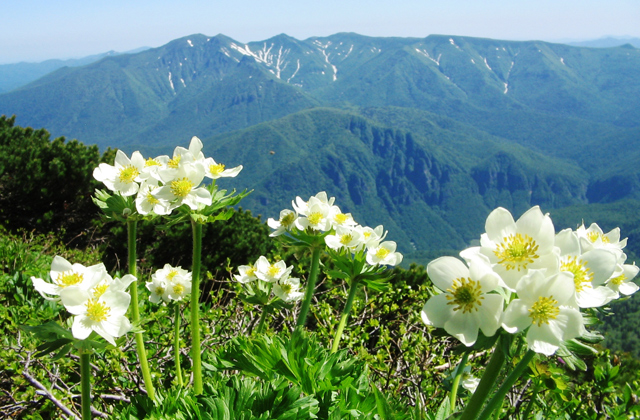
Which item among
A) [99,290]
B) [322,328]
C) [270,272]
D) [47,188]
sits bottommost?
[47,188]

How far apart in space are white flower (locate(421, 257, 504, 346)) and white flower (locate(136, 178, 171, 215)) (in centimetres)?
121

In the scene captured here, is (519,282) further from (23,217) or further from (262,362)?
(23,217)

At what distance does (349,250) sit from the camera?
7.71 feet

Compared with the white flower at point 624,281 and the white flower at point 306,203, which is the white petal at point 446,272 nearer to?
the white flower at point 624,281

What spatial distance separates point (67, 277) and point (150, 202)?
472mm

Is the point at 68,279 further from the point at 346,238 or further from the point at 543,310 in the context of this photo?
the point at 543,310

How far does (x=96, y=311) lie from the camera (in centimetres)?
155

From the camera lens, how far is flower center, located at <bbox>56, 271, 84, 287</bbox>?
1691 mm

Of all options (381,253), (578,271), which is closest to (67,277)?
(381,253)

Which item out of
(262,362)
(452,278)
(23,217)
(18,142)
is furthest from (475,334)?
(18,142)

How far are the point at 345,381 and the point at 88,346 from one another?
103cm

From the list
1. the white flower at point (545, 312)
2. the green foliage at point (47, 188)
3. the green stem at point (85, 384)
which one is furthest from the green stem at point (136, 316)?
the green foliage at point (47, 188)

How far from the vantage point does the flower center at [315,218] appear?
93.2 inches

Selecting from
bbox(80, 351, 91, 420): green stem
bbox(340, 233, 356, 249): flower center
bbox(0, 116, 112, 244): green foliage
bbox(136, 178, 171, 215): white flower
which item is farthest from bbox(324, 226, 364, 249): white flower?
bbox(0, 116, 112, 244): green foliage
